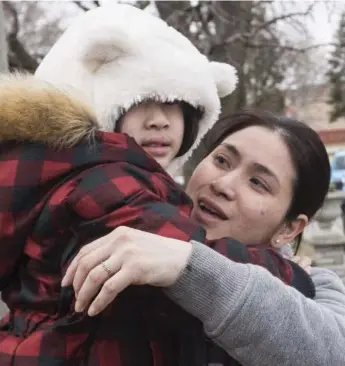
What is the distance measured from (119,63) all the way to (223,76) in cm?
43

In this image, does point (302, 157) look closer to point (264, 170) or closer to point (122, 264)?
point (264, 170)

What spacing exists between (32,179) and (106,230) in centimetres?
22

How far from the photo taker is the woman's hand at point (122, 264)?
1.23 meters

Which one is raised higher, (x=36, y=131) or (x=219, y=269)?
(x=36, y=131)

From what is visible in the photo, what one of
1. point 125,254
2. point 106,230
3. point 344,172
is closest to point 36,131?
point 106,230

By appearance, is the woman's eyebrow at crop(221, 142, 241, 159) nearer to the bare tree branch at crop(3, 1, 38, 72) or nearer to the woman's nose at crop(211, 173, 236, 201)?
the woman's nose at crop(211, 173, 236, 201)

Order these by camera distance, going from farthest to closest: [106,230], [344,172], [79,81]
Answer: [344,172] → [79,81] → [106,230]

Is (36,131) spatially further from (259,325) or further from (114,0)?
(259,325)

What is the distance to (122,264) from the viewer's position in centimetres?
124

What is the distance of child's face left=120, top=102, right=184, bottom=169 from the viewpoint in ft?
5.38

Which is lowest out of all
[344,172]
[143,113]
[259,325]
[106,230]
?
[344,172]

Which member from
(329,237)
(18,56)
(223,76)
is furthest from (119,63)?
(329,237)

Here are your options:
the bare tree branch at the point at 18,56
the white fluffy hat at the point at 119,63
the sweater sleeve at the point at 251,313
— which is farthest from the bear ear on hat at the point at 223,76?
the bare tree branch at the point at 18,56

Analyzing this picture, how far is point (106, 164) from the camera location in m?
1.43
